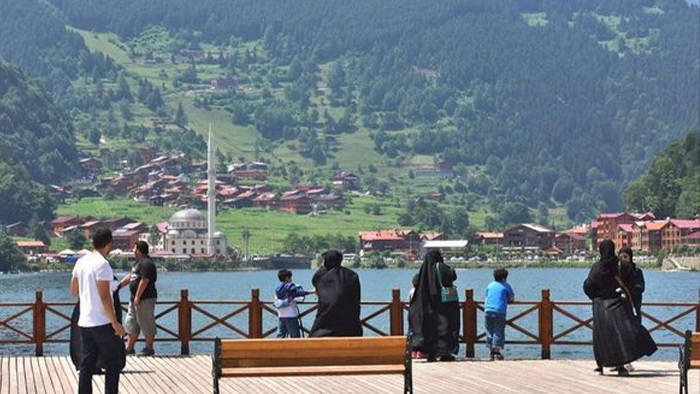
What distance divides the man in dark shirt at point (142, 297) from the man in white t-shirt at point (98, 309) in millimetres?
7926

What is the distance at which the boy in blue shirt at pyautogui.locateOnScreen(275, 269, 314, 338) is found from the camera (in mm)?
30031

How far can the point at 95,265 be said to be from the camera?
65.3 feet

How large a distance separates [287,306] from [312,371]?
916 cm

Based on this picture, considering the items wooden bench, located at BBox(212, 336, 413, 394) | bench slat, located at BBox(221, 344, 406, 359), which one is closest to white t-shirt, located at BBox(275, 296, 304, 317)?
wooden bench, located at BBox(212, 336, 413, 394)

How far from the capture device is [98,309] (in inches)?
789

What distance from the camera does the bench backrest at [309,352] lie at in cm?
2100

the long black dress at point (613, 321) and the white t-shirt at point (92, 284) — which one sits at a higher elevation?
the white t-shirt at point (92, 284)

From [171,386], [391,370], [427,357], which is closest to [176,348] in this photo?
[427,357]

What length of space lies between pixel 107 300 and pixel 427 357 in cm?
1072

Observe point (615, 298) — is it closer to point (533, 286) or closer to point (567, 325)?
point (567, 325)

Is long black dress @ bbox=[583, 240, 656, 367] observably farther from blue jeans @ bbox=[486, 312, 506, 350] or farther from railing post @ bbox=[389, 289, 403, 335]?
railing post @ bbox=[389, 289, 403, 335]

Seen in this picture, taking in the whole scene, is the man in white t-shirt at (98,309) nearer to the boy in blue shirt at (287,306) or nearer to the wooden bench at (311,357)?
the wooden bench at (311,357)

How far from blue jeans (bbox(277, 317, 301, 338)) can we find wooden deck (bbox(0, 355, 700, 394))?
56.1 inches

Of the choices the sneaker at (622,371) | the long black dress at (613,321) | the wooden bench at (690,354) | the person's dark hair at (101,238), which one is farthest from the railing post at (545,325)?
the person's dark hair at (101,238)
